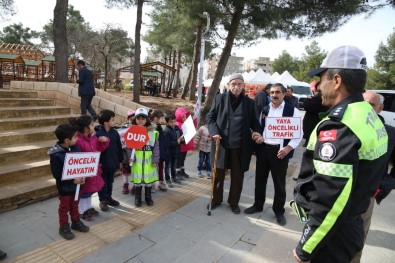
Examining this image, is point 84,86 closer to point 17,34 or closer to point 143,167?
point 143,167

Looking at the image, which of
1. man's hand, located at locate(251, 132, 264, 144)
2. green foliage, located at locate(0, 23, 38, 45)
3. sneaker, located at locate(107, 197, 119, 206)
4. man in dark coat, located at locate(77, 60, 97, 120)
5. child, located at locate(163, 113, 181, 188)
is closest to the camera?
man's hand, located at locate(251, 132, 264, 144)

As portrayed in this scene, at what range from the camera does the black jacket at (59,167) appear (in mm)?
2977

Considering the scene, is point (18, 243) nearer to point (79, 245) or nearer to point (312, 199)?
point (79, 245)

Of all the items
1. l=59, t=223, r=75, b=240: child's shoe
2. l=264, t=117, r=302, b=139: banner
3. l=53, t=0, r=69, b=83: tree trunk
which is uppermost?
l=53, t=0, r=69, b=83: tree trunk

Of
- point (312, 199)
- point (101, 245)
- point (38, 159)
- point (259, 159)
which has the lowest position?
point (101, 245)

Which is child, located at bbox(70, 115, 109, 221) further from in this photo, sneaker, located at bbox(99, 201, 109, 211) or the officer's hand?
the officer's hand

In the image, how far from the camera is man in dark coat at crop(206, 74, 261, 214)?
151 inches

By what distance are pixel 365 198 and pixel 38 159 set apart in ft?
17.1

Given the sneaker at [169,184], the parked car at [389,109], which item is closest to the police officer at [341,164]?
the sneaker at [169,184]

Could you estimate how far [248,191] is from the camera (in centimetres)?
498

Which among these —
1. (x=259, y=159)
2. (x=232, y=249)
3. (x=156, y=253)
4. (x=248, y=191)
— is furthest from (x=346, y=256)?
(x=248, y=191)

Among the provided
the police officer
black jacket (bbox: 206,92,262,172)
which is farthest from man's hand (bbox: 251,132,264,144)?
the police officer

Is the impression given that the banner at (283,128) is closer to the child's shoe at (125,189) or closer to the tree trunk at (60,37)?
the child's shoe at (125,189)

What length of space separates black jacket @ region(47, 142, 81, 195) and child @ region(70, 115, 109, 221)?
360 mm
